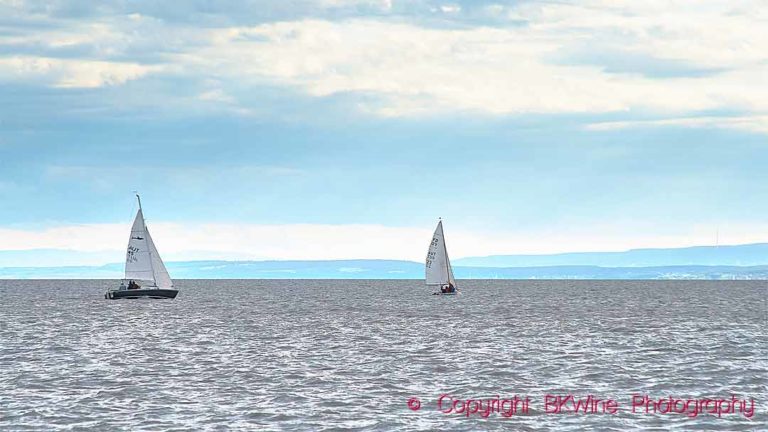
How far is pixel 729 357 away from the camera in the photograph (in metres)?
65.3

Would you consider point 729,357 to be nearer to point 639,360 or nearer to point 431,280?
point 639,360

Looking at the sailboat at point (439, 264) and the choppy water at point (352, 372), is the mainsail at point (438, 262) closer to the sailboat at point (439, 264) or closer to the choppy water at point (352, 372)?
the sailboat at point (439, 264)

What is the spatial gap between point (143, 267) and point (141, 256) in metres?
2.83

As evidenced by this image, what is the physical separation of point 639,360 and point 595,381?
1225 centimetres

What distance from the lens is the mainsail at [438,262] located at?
16062cm

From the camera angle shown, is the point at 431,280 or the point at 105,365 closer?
the point at 105,365

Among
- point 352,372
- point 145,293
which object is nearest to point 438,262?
point 145,293

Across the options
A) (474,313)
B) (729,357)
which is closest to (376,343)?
(729,357)

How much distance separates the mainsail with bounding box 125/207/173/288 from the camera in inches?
5305

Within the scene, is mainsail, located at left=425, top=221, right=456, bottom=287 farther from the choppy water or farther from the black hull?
the choppy water

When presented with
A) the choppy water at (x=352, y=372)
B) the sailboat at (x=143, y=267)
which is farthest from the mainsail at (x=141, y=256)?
the choppy water at (x=352, y=372)

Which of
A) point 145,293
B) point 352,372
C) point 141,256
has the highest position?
point 141,256

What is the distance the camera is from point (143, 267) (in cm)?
13825

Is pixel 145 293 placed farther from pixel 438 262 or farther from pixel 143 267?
pixel 438 262
